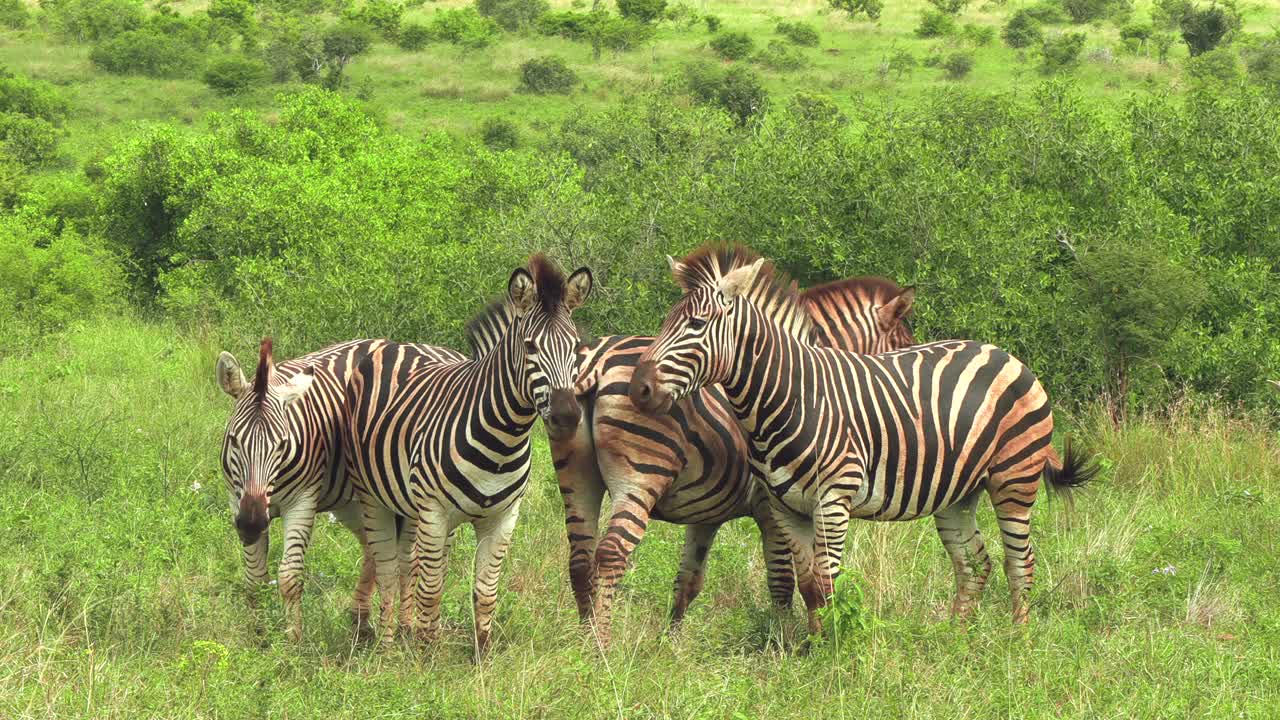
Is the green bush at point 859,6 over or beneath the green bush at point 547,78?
over

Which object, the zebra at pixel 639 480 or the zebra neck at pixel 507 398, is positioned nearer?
the zebra neck at pixel 507 398

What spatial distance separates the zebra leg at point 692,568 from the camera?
6.51 meters

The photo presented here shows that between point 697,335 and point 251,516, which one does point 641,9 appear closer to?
point 697,335

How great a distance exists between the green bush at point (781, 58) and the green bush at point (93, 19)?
25.4 metres

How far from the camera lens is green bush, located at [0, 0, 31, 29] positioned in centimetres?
5422

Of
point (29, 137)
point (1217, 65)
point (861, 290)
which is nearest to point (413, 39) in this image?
point (29, 137)

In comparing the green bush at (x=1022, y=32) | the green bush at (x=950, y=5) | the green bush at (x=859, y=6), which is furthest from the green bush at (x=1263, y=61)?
the green bush at (x=859, y=6)

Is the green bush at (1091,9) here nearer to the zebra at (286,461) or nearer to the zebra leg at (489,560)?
the zebra at (286,461)

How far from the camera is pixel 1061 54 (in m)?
39.9

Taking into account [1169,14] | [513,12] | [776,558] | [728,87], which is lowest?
[728,87]

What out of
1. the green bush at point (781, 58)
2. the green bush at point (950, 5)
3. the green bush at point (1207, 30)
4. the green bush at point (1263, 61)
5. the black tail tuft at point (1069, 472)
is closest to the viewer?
the black tail tuft at point (1069, 472)

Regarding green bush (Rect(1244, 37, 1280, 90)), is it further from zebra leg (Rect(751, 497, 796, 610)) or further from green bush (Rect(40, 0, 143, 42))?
green bush (Rect(40, 0, 143, 42))

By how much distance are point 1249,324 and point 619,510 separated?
28.0ft

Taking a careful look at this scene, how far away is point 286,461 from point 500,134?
30.5 metres
